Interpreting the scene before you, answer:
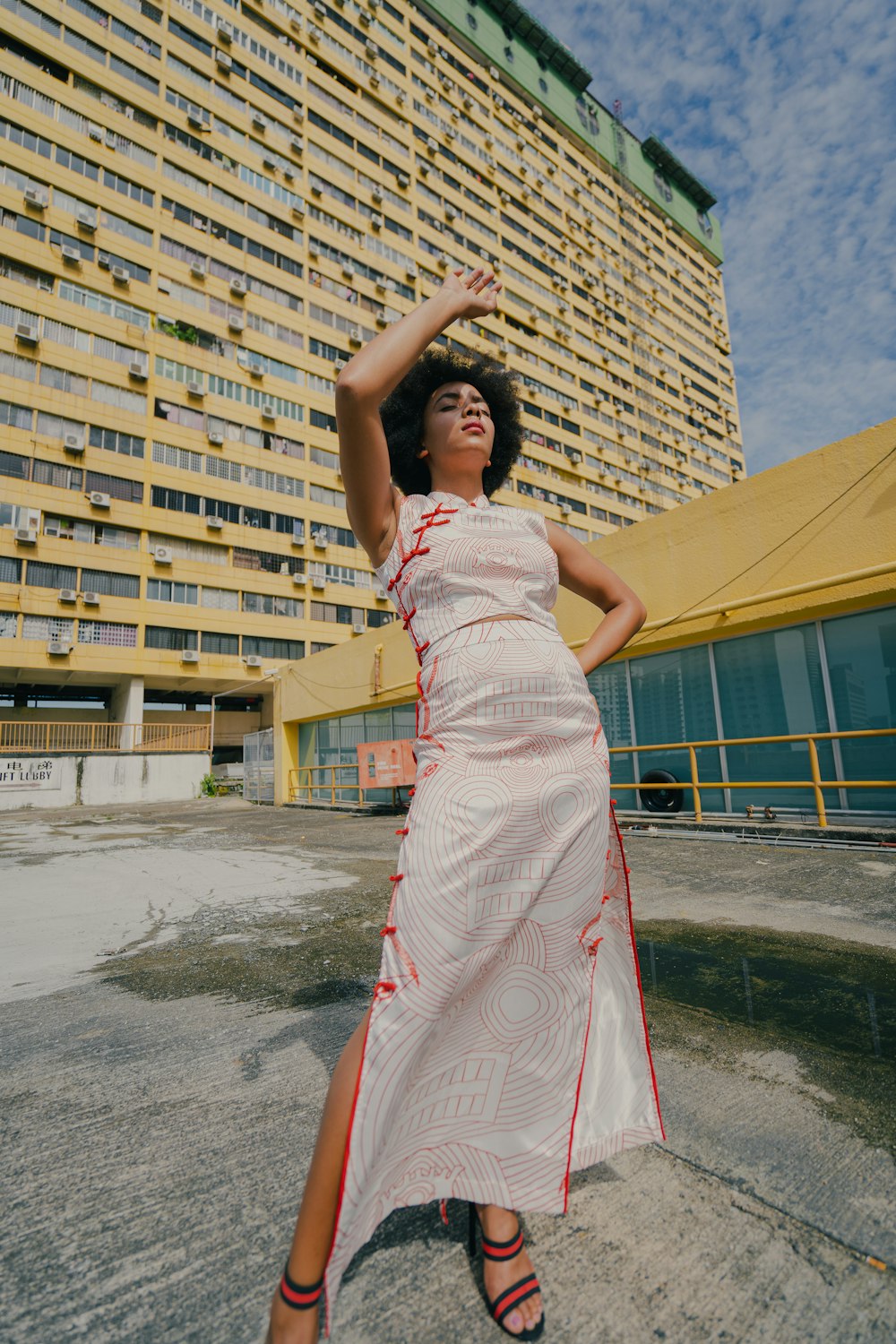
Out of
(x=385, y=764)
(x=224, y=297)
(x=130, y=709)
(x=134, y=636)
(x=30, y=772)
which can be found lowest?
(x=385, y=764)

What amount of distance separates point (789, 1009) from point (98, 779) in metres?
21.7

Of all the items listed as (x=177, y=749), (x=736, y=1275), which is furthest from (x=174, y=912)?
(x=177, y=749)

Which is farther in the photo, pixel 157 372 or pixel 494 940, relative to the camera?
pixel 157 372

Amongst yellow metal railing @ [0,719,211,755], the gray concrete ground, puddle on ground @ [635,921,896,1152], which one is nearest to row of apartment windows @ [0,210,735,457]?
yellow metal railing @ [0,719,211,755]

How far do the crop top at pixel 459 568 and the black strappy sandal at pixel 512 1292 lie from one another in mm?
944

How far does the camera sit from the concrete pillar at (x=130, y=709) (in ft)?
78.5

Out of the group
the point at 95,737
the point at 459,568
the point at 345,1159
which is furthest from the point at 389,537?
the point at 95,737

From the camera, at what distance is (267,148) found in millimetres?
31141

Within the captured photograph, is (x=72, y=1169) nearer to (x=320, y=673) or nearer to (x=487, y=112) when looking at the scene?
(x=320, y=673)

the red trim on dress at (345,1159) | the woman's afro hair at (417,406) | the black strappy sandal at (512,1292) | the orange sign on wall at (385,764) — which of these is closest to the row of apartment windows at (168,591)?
the orange sign on wall at (385,764)

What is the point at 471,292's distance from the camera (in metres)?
1.29

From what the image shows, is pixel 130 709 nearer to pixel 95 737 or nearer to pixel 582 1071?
pixel 95 737

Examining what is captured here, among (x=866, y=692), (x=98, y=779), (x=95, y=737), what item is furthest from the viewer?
(x=95, y=737)

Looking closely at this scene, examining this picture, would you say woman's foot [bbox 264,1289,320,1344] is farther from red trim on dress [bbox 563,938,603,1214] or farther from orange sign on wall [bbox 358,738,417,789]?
orange sign on wall [bbox 358,738,417,789]
